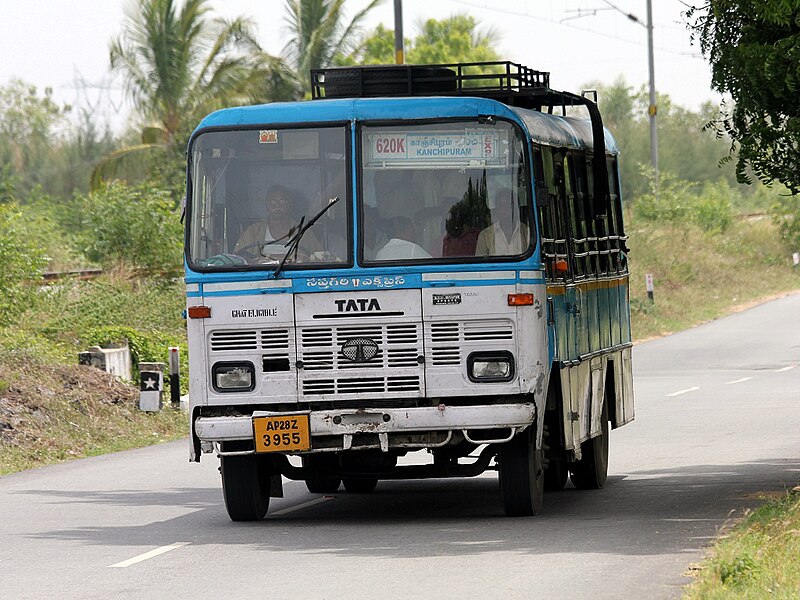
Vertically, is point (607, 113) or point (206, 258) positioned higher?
point (607, 113)

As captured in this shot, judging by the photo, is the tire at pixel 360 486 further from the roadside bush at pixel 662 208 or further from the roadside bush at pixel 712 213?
the roadside bush at pixel 712 213

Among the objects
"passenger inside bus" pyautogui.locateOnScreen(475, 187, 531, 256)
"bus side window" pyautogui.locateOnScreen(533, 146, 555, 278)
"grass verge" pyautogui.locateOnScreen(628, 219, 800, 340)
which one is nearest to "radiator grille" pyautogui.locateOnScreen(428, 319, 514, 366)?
"passenger inside bus" pyautogui.locateOnScreen(475, 187, 531, 256)

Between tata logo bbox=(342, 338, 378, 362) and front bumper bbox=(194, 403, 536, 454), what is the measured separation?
36cm

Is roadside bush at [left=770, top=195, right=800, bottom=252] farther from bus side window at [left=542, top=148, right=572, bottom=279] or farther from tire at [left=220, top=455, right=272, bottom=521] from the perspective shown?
tire at [left=220, top=455, right=272, bottom=521]

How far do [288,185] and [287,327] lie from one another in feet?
3.39

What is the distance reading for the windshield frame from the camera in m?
11.2

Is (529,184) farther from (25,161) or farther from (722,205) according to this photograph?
(25,161)

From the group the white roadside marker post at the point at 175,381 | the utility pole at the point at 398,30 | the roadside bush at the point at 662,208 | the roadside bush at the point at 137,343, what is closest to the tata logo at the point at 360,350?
the white roadside marker post at the point at 175,381

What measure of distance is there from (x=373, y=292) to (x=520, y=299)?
1.00 meters

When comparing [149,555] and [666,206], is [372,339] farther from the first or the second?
[666,206]

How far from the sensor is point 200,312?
1132cm

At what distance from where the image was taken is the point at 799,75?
10.9 metres

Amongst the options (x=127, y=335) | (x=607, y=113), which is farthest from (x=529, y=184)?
(x=607, y=113)

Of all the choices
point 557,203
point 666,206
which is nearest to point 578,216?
point 557,203
